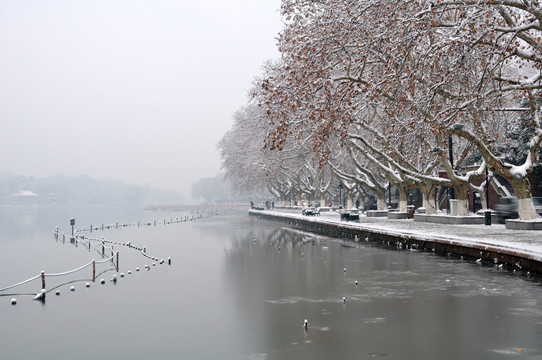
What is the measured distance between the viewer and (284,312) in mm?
11844

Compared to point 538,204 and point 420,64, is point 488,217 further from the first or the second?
point 420,64

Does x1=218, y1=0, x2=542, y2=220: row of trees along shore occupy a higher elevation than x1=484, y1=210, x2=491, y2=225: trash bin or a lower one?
higher

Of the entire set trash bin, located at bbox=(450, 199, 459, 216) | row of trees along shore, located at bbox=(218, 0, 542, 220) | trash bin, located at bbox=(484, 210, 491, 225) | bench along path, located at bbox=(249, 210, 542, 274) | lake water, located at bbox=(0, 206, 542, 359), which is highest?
row of trees along shore, located at bbox=(218, 0, 542, 220)

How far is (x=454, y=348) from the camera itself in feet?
28.5

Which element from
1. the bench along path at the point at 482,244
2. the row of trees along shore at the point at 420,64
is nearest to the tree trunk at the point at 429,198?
the row of trees along shore at the point at 420,64

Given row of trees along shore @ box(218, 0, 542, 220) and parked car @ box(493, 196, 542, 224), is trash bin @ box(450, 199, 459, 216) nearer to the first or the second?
row of trees along shore @ box(218, 0, 542, 220)

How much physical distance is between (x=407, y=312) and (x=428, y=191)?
96.4 feet

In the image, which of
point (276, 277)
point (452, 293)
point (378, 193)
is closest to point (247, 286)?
point (276, 277)

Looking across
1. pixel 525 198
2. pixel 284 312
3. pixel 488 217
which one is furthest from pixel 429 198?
pixel 284 312

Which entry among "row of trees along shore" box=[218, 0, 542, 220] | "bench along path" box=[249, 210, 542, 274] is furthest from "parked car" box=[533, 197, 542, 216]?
"bench along path" box=[249, 210, 542, 274]

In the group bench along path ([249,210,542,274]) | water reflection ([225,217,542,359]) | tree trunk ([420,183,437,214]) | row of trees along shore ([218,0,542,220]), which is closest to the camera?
water reflection ([225,217,542,359])

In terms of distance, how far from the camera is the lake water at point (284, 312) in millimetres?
9036

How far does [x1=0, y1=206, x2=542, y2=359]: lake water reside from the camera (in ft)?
29.6

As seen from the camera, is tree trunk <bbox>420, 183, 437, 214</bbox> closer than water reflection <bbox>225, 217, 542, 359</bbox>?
No
